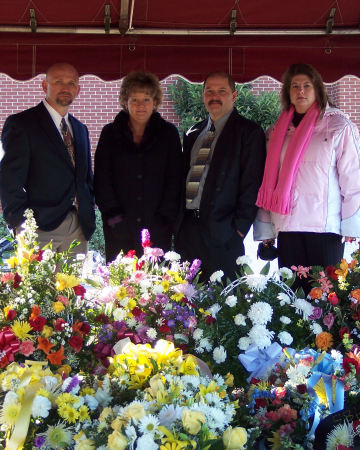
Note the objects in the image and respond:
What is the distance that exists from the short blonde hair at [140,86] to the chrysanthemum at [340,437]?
10.2 feet

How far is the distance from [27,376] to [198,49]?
3.67 metres

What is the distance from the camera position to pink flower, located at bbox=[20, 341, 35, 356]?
2.35 m

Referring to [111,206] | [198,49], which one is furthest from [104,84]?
[111,206]

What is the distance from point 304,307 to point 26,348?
109 cm

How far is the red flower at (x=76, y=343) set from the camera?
2.43m

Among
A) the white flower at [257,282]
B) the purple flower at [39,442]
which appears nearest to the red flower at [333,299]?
the white flower at [257,282]

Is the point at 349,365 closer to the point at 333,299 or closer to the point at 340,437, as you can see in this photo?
the point at 340,437

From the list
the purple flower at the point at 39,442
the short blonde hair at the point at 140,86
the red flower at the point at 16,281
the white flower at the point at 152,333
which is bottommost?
the purple flower at the point at 39,442

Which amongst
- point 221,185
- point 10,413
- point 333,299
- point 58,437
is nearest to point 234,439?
point 58,437

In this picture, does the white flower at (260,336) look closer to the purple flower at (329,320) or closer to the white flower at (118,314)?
the purple flower at (329,320)

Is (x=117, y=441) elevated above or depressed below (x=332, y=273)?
below

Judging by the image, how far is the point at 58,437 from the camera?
1.79 m

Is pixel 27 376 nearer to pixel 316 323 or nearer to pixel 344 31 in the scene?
pixel 316 323

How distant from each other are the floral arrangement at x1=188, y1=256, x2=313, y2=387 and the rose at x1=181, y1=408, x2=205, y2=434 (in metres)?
0.78
